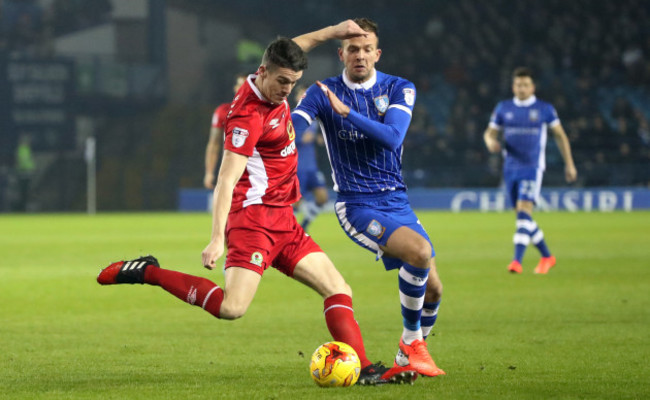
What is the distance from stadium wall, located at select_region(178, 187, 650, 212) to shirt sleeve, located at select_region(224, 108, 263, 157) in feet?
79.0

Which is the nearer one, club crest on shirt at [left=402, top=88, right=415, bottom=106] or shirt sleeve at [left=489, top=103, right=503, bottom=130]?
club crest on shirt at [left=402, top=88, right=415, bottom=106]

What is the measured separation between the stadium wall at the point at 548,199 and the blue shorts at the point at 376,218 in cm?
2306

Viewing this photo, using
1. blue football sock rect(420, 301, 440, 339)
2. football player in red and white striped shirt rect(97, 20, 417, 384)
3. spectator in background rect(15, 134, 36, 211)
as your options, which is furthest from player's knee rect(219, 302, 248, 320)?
spectator in background rect(15, 134, 36, 211)

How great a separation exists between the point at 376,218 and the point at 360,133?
529mm

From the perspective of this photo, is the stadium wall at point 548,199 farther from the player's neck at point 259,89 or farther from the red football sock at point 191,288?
the player's neck at point 259,89

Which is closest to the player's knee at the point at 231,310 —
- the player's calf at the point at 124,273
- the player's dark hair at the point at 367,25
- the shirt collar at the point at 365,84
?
the player's calf at the point at 124,273

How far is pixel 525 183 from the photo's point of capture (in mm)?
12102

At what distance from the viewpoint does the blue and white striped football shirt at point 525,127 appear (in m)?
12.2

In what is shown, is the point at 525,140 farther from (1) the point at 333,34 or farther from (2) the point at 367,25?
(1) the point at 333,34

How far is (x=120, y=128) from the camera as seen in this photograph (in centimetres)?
3344

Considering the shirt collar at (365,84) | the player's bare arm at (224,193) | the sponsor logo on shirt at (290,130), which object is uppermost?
the shirt collar at (365,84)

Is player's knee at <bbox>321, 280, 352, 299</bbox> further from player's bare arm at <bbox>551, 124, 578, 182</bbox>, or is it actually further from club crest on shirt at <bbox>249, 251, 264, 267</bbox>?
Result: player's bare arm at <bbox>551, 124, 578, 182</bbox>

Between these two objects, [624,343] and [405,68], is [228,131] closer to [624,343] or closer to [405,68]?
[624,343]

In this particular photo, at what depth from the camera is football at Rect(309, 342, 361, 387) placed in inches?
201
